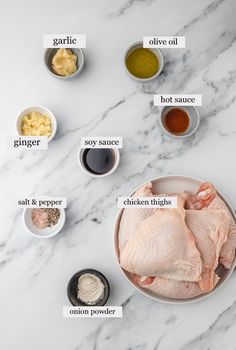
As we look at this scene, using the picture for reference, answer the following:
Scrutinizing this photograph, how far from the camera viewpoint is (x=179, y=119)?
1.45 metres

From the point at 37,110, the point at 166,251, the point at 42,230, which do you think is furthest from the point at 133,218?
the point at 37,110

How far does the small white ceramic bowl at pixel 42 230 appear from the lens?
4.64 feet

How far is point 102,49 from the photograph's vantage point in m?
1.49

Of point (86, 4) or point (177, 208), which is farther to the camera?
point (86, 4)

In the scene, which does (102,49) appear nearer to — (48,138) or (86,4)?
(86,4)

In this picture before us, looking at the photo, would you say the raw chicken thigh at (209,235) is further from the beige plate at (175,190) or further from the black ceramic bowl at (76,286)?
the black ceramic bowl at (76,286)

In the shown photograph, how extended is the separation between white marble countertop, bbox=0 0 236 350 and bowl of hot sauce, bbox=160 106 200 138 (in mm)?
33

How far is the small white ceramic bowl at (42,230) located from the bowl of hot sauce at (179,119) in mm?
331

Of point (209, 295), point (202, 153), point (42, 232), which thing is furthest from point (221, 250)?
point (42, 232)

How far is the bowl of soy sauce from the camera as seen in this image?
1.42 meters

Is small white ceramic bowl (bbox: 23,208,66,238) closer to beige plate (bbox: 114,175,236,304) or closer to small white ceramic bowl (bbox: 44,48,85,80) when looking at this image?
beige plate (bbox: 114,175,236,304)

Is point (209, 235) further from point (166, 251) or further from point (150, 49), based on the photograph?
point (150, 49)

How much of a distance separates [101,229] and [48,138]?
0.26 meters

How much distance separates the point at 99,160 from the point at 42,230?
0.71ft
